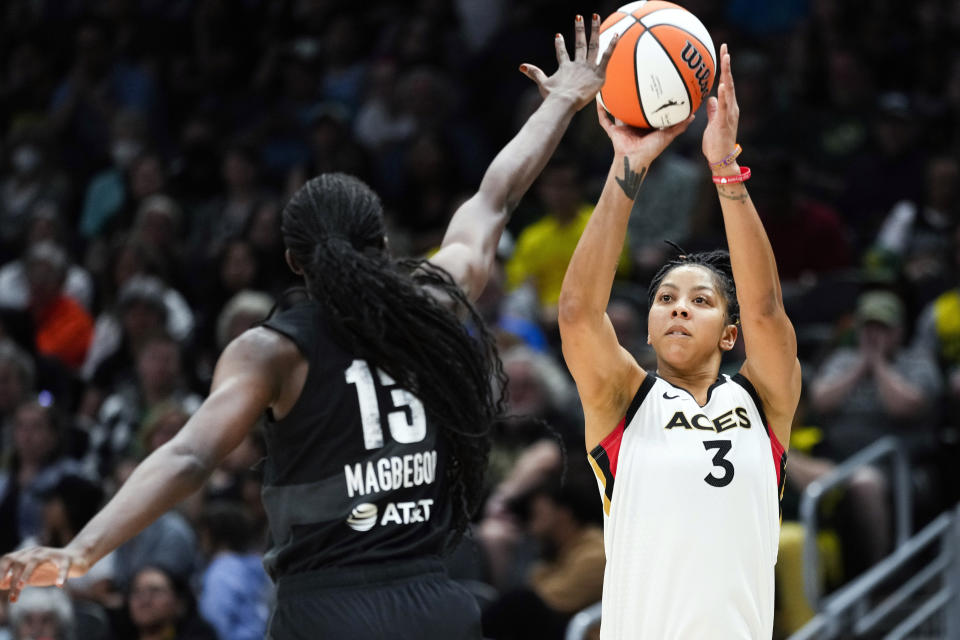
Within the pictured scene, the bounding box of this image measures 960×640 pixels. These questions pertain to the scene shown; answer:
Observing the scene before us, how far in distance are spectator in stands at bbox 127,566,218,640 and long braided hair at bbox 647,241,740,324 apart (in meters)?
3.98

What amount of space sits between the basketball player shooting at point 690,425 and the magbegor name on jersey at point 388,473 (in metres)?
0.44

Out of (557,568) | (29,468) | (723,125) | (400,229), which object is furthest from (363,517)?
(400,229)

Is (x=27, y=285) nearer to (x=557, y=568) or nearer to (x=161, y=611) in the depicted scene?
(x=161, y=611)

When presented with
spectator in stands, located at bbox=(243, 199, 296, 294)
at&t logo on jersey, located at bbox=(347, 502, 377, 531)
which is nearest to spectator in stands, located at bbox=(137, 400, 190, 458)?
spectator in stands, located at bbox=(243, 199, 296, 294)

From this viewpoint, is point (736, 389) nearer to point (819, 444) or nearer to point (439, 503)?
point (439, 503)

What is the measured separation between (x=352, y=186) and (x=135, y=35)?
10642mm

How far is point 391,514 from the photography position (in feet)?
12.7

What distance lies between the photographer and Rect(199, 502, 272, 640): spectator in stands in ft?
24.4

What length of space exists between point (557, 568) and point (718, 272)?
11.4 feet

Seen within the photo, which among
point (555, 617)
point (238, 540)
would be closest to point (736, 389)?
point (555, 617)

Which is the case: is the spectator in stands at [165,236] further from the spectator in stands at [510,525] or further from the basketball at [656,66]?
the basketball at [656,66]

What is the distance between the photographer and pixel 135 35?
14039mm

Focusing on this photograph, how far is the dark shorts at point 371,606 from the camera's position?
12.3 ft

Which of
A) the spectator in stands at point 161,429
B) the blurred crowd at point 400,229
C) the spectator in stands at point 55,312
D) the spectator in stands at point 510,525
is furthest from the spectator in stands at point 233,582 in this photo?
the spectator in stands at point 55,312
